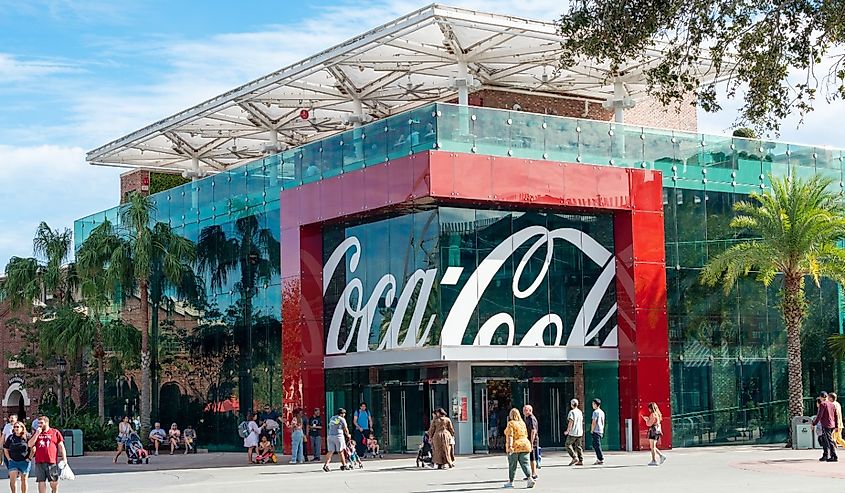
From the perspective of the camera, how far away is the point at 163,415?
162ft

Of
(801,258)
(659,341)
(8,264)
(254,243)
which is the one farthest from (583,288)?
(8,264)

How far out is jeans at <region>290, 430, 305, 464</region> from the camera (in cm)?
3581

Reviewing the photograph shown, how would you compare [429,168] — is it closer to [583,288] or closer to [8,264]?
[583,288]

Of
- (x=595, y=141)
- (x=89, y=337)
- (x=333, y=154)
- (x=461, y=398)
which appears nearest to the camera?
(x=461, y=398)

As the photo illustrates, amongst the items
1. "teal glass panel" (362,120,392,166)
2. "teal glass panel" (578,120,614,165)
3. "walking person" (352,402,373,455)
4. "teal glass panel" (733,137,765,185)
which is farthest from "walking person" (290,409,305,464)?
"teal glass panel" (733,137,765,185)

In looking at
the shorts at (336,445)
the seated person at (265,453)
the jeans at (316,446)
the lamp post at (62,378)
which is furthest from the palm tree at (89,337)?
the shorts at (336,445)

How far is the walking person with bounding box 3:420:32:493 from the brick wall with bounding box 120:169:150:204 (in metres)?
39.8

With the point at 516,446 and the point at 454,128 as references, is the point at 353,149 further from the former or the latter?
the point at 516,446

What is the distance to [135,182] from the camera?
64.5 meters

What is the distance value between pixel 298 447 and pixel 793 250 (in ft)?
48.1

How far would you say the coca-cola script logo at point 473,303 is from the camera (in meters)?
36.2

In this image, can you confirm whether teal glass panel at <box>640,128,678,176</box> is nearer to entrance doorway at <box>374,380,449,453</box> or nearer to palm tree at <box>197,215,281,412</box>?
entrance doorway at <box>374,380,449,453</box>

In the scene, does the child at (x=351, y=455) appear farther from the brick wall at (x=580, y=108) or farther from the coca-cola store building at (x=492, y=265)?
the brick wall at (x=580, y=108)

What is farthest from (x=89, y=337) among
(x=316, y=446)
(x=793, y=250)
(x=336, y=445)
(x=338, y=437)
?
(x=793, y=250)
